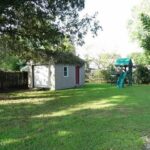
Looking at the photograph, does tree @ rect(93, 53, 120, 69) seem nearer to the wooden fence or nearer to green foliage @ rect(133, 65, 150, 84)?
green foliage @ rect(133, 65, 150, 84)

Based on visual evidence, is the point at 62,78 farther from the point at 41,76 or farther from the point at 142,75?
the point at 142,75

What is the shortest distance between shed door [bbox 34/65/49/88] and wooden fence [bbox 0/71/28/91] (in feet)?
3.53

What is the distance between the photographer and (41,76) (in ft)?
90.6

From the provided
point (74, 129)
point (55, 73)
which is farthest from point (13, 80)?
point (74, 129)

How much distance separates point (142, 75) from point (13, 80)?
554 inches

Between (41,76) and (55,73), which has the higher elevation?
(55,73)

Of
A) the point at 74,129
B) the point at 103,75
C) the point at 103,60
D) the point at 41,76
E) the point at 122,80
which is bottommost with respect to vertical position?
the point at 74,129

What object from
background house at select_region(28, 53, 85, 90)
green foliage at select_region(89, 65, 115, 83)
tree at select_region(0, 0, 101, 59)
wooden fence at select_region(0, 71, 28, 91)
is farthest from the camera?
green foliage at select_region(89, 65, 115, 83)

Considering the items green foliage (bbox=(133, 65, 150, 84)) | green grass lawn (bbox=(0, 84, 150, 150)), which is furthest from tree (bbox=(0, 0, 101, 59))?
green foliage (bbox=(133, 65, 150, 84))

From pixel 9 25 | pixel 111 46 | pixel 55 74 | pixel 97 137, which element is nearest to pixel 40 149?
pixel 97 137

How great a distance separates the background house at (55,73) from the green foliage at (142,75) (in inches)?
295

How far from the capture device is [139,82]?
3444 cm

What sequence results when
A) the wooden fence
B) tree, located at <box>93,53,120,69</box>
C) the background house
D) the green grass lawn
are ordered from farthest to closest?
tree, located at <box>93,53,120,69</box> < the background house < the wooden fence < the green grass lawn

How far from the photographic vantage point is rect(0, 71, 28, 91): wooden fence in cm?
2572
